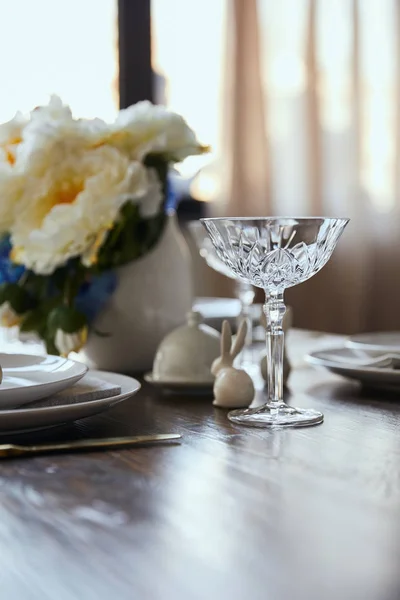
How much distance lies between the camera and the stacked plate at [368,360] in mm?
937

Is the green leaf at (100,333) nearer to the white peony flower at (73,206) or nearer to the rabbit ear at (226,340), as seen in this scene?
the white peony flower at (73,206)

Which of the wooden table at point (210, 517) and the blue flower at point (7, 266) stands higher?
the blue flower at point (7, 266)

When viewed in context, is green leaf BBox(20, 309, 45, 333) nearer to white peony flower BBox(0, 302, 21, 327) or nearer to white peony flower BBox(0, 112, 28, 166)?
white peony flower BBox(0, 302, 21, 327)

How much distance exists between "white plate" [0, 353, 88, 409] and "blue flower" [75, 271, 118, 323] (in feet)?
0.85

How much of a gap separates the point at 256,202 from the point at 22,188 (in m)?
2.15

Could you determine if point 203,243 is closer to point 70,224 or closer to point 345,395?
point 70,224

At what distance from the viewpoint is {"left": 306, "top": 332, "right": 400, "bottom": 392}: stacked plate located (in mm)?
937

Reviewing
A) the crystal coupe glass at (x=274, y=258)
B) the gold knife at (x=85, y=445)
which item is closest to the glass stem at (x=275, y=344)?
the crystal coupe glass at (x=274, y=258)

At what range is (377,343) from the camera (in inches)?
45.5

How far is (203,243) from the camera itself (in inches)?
55.9

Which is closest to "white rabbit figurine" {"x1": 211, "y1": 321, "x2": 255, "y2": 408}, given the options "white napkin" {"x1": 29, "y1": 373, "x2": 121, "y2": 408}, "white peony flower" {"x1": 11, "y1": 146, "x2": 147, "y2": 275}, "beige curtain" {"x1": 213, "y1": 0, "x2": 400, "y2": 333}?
"white napkin" {"x1": 29, "y1": 373, "x2": 121, "y2": 408}

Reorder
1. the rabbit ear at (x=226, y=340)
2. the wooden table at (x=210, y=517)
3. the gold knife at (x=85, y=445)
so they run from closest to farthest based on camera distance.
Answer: the wooden table at (x=210, y=517) → the gold knife at (x=85, y=445) → the rabbit ear at (x=226, y=340)

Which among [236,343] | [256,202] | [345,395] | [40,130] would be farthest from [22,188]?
[256,202]

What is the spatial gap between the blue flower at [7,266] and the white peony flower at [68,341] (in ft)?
0.35
